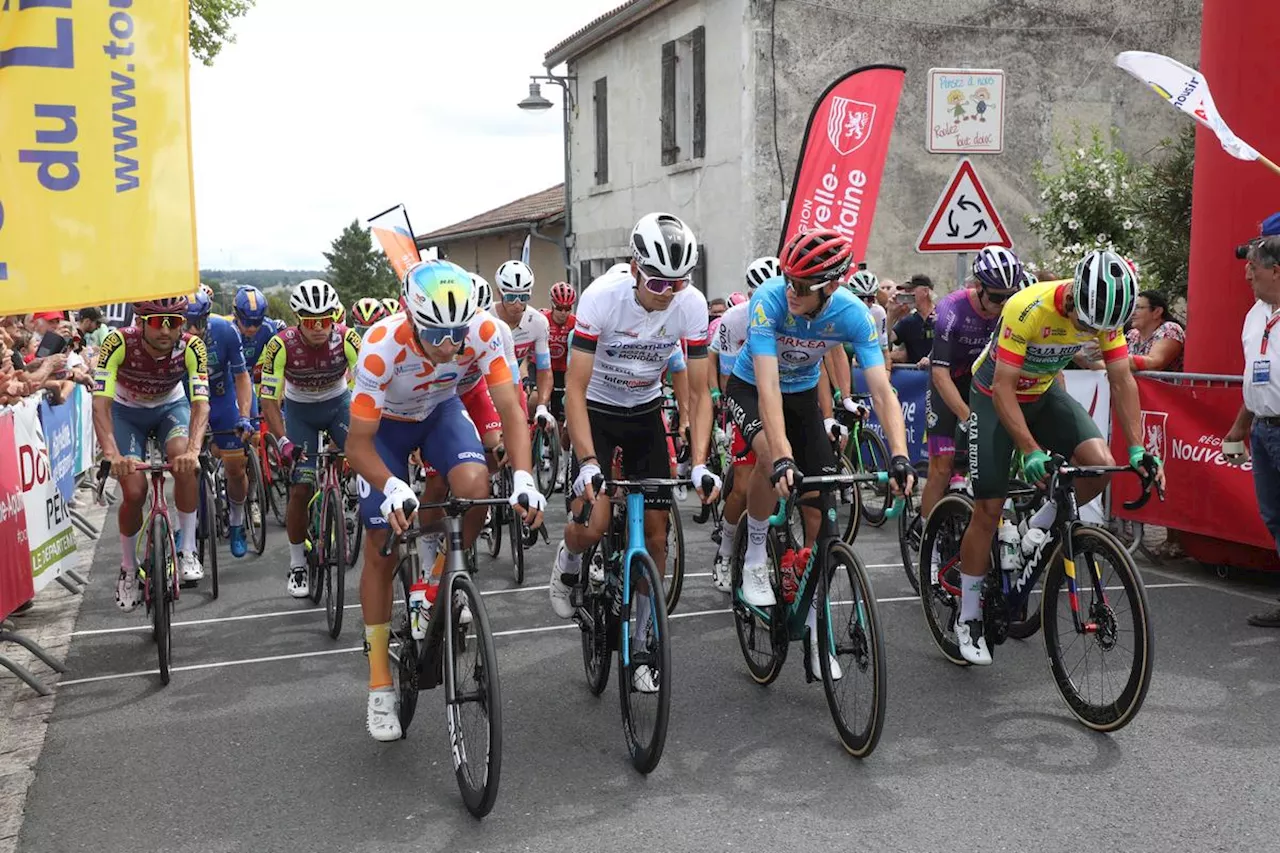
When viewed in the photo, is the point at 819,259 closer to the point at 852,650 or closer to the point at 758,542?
the point at 758,542

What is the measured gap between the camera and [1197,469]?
8.10 metres

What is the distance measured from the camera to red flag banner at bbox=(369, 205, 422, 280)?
37.0ft

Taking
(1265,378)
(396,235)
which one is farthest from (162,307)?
(1265,378)

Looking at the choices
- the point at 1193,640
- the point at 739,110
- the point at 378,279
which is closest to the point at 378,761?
the point at 1193,640

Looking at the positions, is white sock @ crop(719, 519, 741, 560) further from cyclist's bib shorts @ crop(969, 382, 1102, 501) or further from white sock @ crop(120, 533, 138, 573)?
white sock @ crop(120, 533, 138, 573)

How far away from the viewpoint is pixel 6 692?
6230mm

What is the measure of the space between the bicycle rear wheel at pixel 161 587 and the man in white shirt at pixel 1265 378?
586 cm

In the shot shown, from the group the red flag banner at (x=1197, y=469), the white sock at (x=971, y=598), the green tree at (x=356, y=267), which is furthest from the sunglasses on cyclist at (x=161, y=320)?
the green tree at (x=356, y=267)

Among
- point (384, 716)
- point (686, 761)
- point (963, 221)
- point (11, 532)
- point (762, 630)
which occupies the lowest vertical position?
point (686, 761)

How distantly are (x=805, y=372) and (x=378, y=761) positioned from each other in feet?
9.16

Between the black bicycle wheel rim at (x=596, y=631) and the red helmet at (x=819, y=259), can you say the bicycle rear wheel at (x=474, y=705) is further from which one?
the red helmet at (x=819, y=259)

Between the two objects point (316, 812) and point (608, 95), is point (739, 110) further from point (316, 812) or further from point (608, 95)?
point (316, 812)

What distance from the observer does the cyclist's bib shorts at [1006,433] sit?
18.9ft

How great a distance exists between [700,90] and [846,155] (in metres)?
9.10
